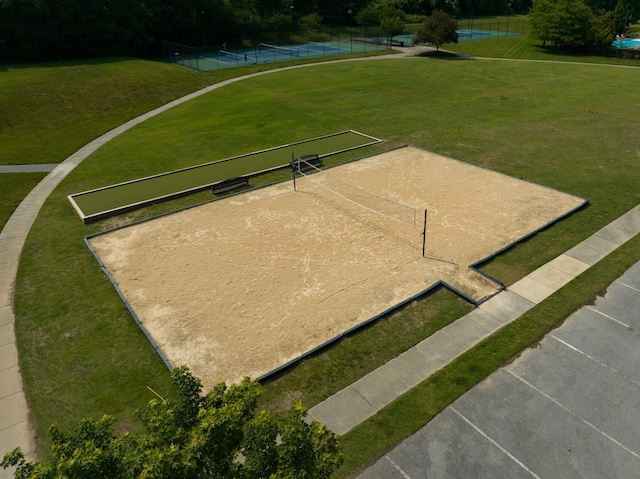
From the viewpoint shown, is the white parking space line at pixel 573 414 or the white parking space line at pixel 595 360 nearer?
the white parking space line at pixel 573 414

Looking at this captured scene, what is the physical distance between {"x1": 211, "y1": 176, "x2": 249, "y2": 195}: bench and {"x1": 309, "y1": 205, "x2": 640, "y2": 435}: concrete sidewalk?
15.2m

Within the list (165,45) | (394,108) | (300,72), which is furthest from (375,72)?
(165,45)

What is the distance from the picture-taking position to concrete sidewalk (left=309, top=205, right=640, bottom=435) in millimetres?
12312

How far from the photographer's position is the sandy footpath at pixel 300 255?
14961 millimetres

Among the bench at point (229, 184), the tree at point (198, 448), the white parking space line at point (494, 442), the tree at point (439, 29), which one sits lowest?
the white parking space line at point (494, 442)

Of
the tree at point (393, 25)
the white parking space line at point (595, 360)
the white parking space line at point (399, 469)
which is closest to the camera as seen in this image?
the white parking space line at point (399, 469)

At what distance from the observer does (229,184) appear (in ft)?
81.6

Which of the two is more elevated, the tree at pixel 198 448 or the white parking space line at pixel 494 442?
the tree at pixel 198 448

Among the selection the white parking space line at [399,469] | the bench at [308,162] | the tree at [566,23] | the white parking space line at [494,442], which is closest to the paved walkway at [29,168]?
the bench at [308,162]

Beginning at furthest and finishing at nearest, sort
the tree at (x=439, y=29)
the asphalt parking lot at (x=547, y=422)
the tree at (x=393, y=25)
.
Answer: the tree at (x=393, y=25)
the tree at (x=439, y=29)
the asphalt parking lot at (x=547, y=422)

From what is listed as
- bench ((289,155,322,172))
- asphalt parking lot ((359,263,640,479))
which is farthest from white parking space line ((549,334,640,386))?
bench ((289,155,322,172))

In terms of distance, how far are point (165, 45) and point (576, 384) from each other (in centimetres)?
6924

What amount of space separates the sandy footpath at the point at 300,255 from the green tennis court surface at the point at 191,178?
2827 mm

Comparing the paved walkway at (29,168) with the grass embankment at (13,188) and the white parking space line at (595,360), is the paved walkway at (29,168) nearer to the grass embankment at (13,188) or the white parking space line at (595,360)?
the grass embankment at (13,188)
